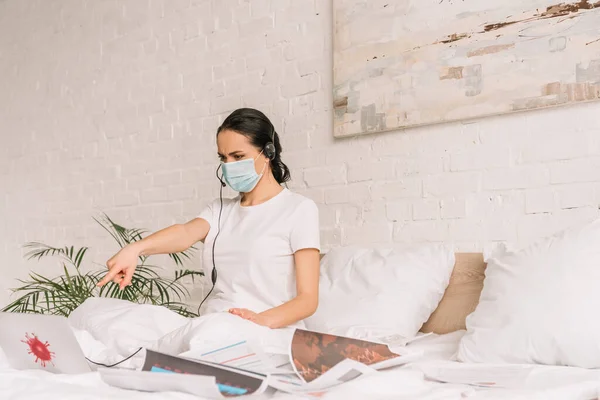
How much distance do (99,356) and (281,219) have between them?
27.0 inches

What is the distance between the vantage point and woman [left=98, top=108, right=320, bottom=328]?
6.57 ft

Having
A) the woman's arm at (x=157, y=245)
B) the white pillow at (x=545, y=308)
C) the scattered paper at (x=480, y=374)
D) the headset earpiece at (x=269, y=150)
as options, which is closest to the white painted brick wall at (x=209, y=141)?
the white pillow at (x=545, y=308)

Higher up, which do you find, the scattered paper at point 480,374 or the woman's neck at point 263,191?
the woman's neck at point 263,191

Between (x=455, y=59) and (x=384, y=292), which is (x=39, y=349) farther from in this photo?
(x=455, y=59)

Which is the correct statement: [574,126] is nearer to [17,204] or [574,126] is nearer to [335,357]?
[335,357]

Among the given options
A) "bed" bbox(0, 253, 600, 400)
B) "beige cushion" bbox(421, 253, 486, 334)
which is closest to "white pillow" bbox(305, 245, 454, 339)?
"beige cushion" bbox(421, 253, 486, 334)

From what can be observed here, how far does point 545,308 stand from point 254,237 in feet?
2.91

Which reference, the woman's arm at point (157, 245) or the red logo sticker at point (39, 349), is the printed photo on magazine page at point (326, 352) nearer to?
the red logo sticker at point (39, 349)

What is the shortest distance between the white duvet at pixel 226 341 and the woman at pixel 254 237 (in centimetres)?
17

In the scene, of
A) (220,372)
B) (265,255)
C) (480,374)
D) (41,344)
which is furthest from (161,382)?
(265,255)

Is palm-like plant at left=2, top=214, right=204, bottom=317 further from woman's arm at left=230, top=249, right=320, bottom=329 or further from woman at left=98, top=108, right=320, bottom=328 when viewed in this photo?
woman's arm at left=230, top=249, right=320, bottom=329

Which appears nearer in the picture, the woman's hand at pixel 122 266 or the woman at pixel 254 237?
the woman's hand at pixel 122 266

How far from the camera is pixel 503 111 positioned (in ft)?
7.32

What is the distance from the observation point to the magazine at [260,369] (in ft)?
3.65
